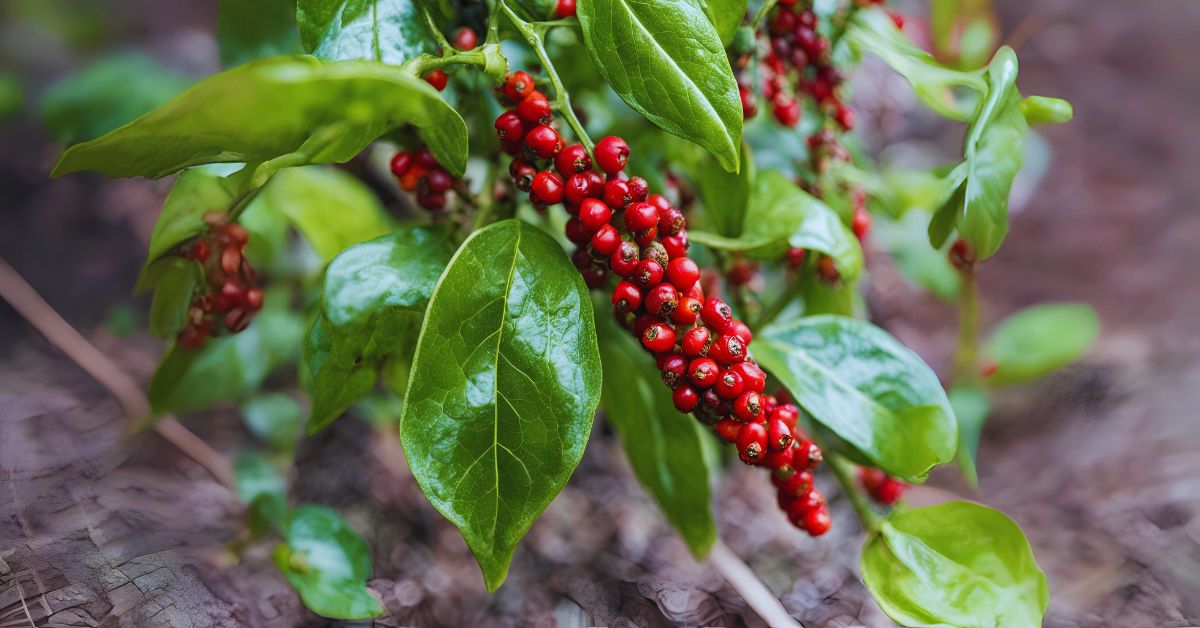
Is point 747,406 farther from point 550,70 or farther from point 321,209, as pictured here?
point 321,209

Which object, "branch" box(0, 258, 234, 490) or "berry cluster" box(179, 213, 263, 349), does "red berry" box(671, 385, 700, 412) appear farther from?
"branch" box(0, 258, 234, 490)

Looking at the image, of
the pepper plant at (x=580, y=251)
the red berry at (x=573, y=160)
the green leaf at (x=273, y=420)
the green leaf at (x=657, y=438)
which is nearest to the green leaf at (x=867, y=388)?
the pepper plant at (x=580, y=251)

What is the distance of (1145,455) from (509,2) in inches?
34.2

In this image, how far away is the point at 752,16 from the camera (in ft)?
2.36

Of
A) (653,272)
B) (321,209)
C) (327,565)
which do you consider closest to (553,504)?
(327,565)

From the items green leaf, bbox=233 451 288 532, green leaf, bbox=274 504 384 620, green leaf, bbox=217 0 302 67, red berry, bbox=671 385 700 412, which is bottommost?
green leaf, bbox=233 451 288 532

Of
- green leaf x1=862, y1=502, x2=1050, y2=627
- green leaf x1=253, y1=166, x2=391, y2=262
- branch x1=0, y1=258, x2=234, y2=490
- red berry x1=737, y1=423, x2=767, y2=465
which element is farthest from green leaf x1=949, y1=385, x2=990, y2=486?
→ branch x1=0, y1=258, x2=234, y2=490

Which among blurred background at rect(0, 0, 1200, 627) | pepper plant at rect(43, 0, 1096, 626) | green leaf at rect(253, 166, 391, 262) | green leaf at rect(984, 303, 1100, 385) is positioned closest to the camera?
pepper plant at rect(43, 0, 1096, 626)

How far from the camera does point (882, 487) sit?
79cm

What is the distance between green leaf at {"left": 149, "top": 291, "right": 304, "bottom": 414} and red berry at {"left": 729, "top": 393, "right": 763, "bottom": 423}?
504mm

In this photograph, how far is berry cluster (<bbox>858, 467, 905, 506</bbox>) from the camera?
79 cm

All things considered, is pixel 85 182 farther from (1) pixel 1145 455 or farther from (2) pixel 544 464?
(1) pixel 1145 455

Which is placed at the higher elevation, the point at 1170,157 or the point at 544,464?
the point at 544,464

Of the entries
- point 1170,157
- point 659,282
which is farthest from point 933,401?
point 1170,157
